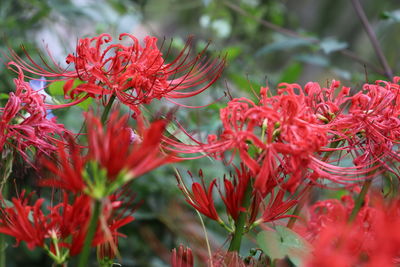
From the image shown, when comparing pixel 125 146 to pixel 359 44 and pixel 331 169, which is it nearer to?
pixel 331 169

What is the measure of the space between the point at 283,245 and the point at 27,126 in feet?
1.13

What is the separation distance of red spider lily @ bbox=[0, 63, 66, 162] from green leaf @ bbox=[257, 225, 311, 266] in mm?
270

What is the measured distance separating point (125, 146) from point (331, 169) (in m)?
0.30

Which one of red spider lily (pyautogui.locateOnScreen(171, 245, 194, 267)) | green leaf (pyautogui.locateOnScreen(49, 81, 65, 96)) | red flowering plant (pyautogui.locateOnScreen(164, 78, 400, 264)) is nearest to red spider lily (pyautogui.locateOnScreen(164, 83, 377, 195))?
red flowering plant (pyautogui.locateOnScreen(164, 78, 400, 264))

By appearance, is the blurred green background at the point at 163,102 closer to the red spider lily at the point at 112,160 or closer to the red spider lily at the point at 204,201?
the red spider lily at the point at 204,201

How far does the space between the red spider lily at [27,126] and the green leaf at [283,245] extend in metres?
0.27

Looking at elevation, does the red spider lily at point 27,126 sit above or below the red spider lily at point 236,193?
above

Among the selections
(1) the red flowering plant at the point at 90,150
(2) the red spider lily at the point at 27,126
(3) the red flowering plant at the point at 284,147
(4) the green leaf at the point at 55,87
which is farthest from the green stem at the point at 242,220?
(4) the green leaf at the point at 55,87

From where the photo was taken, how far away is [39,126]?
61 centimetres

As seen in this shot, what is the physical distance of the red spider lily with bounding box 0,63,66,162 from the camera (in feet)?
1.98

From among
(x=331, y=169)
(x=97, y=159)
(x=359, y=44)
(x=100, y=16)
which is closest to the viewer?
(x=97, y=159)

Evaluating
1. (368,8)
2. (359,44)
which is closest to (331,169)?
(368,8)

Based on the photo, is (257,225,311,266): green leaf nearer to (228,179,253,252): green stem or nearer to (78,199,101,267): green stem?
(228,179,253,252): green stem

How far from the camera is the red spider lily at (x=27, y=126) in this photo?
1.98 feet
